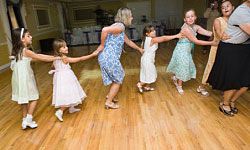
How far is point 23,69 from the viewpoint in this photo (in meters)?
2.45

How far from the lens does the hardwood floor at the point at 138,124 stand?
218cm

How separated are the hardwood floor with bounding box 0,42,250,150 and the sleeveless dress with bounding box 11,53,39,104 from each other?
1.33 feet

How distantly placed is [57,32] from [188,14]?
32.4 ft

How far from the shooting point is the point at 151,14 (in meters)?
13.0

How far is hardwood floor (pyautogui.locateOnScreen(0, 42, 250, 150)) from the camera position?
2184mm

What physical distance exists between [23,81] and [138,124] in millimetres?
1400

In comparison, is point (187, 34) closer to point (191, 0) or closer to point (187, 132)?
point (187, 132)

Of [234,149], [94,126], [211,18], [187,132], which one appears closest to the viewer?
[234,149]

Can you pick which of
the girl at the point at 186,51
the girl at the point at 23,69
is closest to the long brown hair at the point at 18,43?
the girl at the point at 23,69

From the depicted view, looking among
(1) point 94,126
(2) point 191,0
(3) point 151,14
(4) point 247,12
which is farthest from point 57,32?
(4) point 247,12

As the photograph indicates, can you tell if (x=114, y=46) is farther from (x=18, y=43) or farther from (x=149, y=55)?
(x=18, y=43)

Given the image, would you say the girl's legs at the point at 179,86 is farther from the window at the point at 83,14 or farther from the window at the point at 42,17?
the window at the point at 83,14

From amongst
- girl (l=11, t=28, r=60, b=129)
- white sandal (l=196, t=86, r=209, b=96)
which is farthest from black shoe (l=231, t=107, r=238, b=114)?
girl (l=11, t=28, r=60, b=129)

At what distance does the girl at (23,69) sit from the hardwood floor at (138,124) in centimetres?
34
